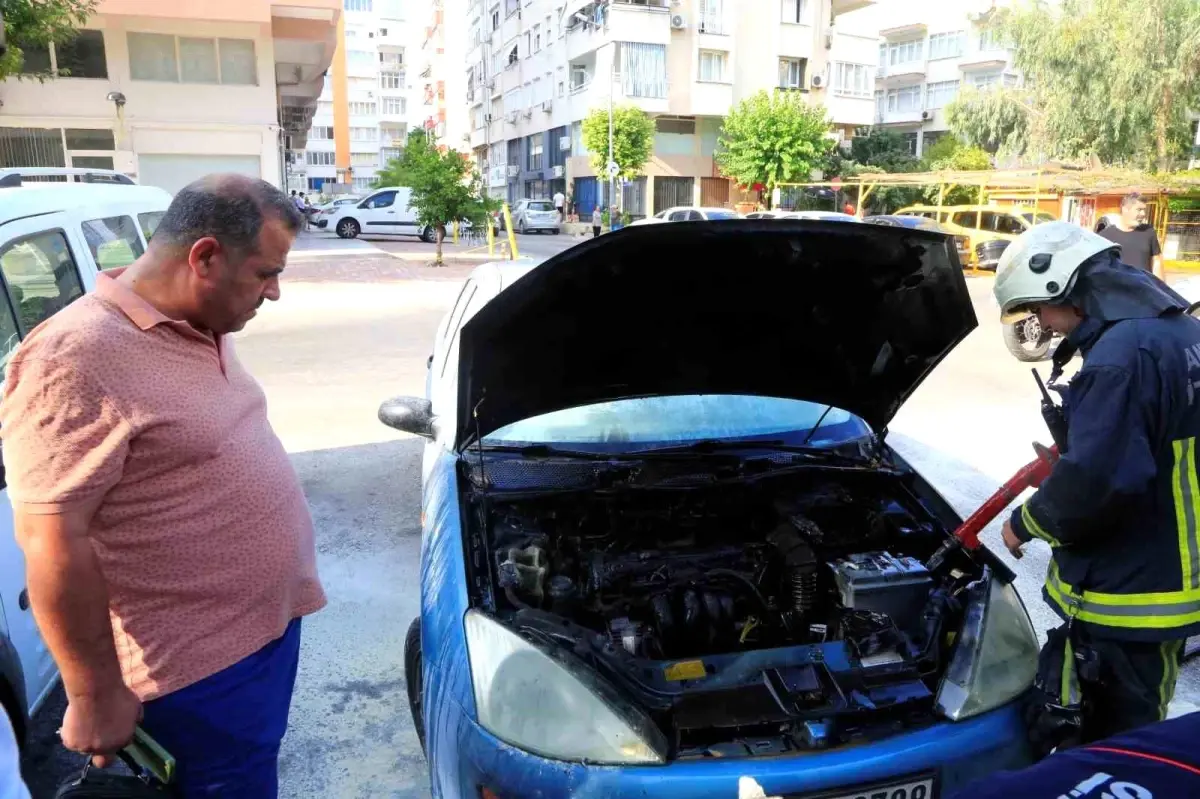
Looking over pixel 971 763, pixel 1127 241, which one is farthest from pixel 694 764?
pixel 1127 241

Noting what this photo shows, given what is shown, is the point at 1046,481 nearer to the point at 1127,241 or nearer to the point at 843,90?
the point at 1127,241

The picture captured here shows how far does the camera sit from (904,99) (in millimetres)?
52375

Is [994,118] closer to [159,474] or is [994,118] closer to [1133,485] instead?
[1133,485]

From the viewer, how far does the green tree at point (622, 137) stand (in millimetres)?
35438

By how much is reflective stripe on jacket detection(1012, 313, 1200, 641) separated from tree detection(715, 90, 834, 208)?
31.4 m

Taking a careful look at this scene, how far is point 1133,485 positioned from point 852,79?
46.0 metres

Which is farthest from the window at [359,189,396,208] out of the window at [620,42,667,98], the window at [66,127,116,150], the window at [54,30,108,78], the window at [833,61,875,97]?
the window at [833,61,875,97]

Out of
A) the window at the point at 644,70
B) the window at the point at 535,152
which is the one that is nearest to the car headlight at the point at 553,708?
the window at the point at 644,70

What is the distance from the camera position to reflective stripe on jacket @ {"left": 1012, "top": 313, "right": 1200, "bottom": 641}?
2062 mm

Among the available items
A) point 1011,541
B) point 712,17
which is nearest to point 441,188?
point 1011,541

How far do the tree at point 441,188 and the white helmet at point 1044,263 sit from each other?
59.3 ft

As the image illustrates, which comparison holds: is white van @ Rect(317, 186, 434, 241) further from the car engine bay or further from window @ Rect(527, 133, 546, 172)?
the car engine bay

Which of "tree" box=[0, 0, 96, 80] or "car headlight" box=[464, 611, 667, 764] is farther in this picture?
"tree" box=[0, 0, 96, 80]

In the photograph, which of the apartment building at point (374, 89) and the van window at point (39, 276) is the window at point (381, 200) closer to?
the van window at point (39, 276)
